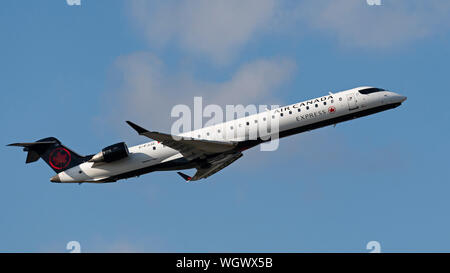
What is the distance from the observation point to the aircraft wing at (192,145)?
4009cm

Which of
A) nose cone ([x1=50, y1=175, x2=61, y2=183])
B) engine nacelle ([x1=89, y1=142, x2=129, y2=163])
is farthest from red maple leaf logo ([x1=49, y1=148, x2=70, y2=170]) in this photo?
engine nacelle ([x1=89, y1=142, x2=129, y2=163])

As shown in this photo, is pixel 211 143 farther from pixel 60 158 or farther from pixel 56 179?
pixel 56 179

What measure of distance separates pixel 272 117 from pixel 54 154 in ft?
53.8

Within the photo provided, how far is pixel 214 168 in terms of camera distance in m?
45.4

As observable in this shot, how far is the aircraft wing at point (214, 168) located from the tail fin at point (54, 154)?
8.05 m

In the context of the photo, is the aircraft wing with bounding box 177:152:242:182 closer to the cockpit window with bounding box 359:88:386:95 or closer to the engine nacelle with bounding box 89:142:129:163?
the engine nacelle with bounding box 89:142:129:163

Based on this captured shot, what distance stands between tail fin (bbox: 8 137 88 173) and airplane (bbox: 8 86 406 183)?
72 mm

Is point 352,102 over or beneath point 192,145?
over

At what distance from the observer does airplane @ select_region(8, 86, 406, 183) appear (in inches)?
1612

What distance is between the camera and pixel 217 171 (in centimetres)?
4656

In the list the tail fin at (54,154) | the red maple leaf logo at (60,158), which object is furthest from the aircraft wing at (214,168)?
the red maple leaf logo at (60,158)

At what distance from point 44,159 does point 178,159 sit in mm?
10428

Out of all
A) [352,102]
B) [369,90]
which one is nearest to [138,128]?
[352,102]
